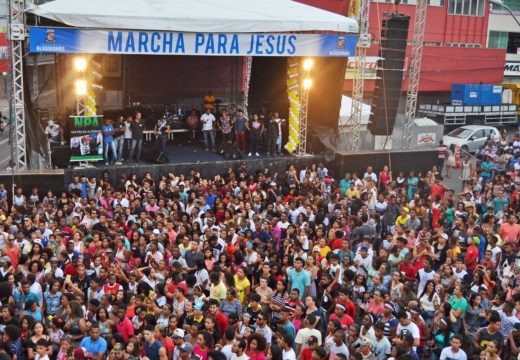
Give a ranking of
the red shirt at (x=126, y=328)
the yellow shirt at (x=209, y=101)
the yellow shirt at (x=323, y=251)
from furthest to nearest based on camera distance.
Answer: the yellow shirt at (x=209, y=101) → the yellow shirt at (x=323, y=251) → the red shirt at (x=126, y=328)

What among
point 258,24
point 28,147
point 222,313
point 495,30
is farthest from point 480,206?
point 495,30

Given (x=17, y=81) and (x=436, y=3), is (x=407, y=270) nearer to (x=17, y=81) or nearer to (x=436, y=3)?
(x=17, y=81)

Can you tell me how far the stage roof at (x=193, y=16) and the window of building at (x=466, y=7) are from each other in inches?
801

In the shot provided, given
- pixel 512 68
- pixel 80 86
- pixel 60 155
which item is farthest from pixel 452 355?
pixel 512 68

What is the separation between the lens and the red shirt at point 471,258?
11938 mm

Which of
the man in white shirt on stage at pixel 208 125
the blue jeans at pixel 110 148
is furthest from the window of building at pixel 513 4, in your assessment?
the blue jeans at pixel 110 148

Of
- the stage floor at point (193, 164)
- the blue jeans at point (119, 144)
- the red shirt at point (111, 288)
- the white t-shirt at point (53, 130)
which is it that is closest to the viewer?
the red shirt at point (111, 288)

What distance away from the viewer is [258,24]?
1841 centimetres

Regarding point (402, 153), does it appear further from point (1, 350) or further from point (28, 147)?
point (1, 350)

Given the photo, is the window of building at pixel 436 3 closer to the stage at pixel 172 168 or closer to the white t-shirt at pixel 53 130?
the stage at pixel 172 168

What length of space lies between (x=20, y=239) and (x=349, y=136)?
38.8ft

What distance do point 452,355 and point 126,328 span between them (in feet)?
12.7

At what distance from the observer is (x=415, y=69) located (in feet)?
68.9

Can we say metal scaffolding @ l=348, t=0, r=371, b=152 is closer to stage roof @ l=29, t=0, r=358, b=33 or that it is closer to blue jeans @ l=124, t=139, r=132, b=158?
stage roof @ l=29, t=0, r=358, b=33
